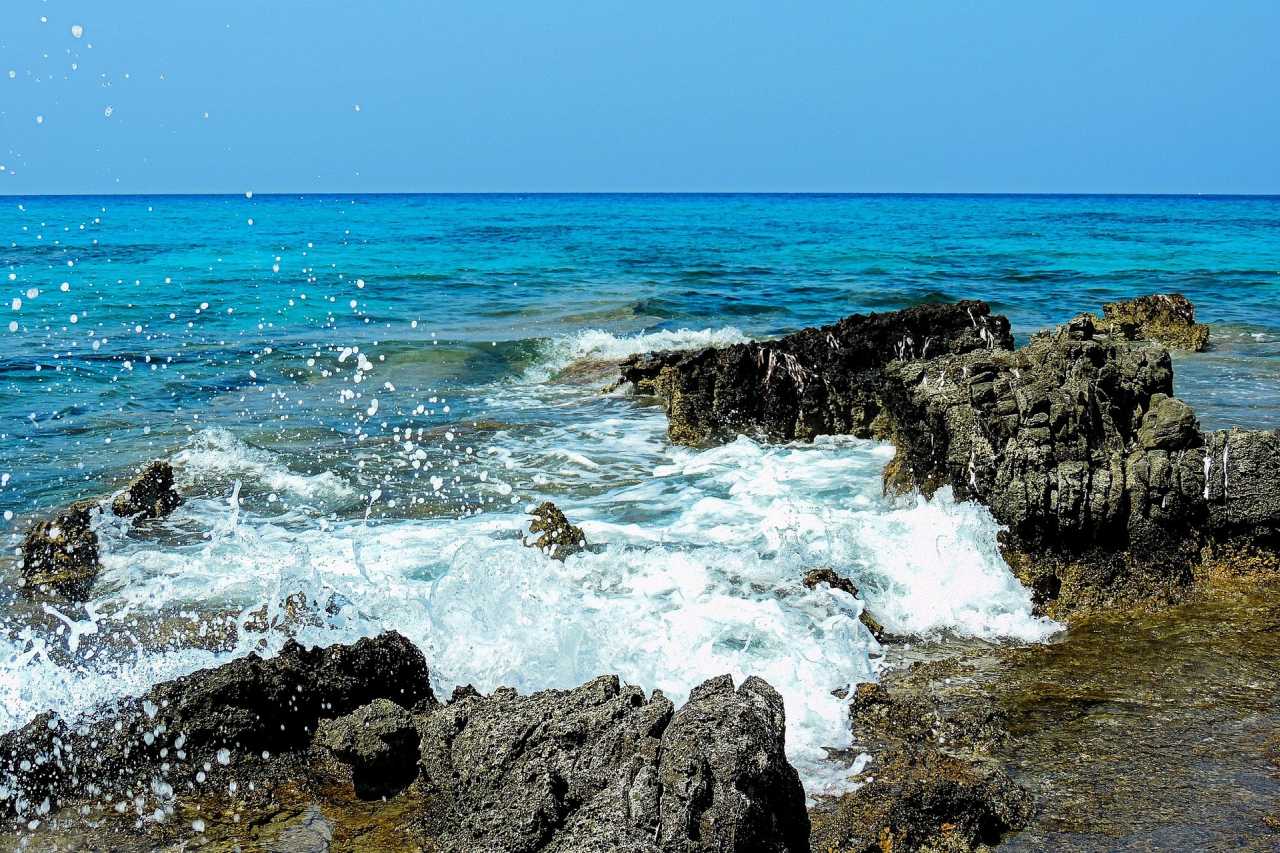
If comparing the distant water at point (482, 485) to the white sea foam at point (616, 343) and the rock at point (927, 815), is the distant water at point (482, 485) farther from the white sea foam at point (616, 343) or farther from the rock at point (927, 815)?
the rock at point (927, 815)

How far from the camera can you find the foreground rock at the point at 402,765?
11.0 feet

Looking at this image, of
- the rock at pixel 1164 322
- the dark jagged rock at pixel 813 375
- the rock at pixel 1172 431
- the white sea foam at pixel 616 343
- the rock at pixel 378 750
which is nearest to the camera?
the rock at pixel 378 750

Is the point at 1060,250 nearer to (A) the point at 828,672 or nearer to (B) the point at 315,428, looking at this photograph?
(B) the point at 315,428

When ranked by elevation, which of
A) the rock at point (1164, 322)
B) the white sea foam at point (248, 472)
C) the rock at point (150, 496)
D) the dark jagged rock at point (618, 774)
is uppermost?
the rock at point (1164, 322)

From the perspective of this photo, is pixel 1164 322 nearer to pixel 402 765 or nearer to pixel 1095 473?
pixel 1095 473

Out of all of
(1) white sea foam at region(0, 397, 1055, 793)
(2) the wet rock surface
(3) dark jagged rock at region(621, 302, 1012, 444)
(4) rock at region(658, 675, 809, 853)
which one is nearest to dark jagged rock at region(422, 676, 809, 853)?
(4) rock at region(658, 675, 809, 853)

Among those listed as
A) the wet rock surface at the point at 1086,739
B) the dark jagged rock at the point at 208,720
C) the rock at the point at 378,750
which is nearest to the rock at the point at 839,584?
the wet rock surface at the point at 1086,739

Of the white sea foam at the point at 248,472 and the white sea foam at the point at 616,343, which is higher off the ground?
the white sea foam at the point at 616,343

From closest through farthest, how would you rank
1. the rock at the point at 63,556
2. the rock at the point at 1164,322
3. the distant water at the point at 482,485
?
1. the distant water at the point at 482,485
2. the rock at the point at 63,556
3. the rock at the point at 1164,322

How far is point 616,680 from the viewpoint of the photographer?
411cm

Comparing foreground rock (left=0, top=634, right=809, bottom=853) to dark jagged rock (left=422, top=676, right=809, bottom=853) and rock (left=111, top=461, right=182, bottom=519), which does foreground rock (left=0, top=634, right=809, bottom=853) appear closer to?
dark jagged rock (left=422, top=676, right=809, bottom=853)

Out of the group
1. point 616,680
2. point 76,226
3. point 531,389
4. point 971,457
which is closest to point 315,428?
point 531,389

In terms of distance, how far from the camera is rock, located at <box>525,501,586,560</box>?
748cm

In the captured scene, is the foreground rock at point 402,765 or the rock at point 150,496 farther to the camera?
A: the rock at point 150,496
